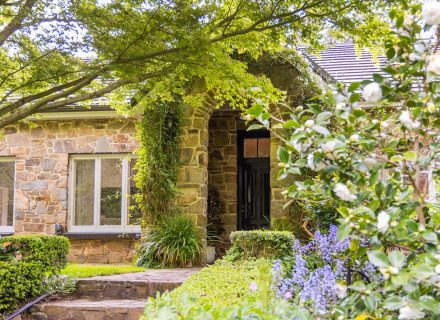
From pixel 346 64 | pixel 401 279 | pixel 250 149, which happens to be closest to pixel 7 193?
pixel 250 149

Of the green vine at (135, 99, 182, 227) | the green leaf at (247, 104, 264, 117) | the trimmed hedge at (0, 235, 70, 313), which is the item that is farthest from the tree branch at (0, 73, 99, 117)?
the green leaf at (247, 104, 264, 117)

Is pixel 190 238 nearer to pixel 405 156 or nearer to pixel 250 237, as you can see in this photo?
pixel 250 237

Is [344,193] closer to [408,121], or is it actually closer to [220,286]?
[408,121]

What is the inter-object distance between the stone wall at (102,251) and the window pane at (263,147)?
3394mm

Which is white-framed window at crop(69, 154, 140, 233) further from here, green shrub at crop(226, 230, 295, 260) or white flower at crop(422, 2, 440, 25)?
white flower at crop(422, 2, 440, 25)

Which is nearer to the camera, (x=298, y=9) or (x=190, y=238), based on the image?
(x=298, y=9)

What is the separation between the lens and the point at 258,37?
7066 mm

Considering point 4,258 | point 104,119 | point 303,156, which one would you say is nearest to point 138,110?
point 104,119

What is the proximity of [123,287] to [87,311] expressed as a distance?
888 mm

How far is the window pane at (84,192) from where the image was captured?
499 inches

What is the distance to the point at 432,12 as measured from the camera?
7.70 feet

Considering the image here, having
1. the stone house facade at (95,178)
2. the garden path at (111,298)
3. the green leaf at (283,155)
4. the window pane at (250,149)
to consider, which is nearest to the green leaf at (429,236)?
the green leaf at (283,155)

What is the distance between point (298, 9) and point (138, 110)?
173 inches

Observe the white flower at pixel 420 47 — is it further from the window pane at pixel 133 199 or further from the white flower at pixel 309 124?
the window pane at pixel 133 199
